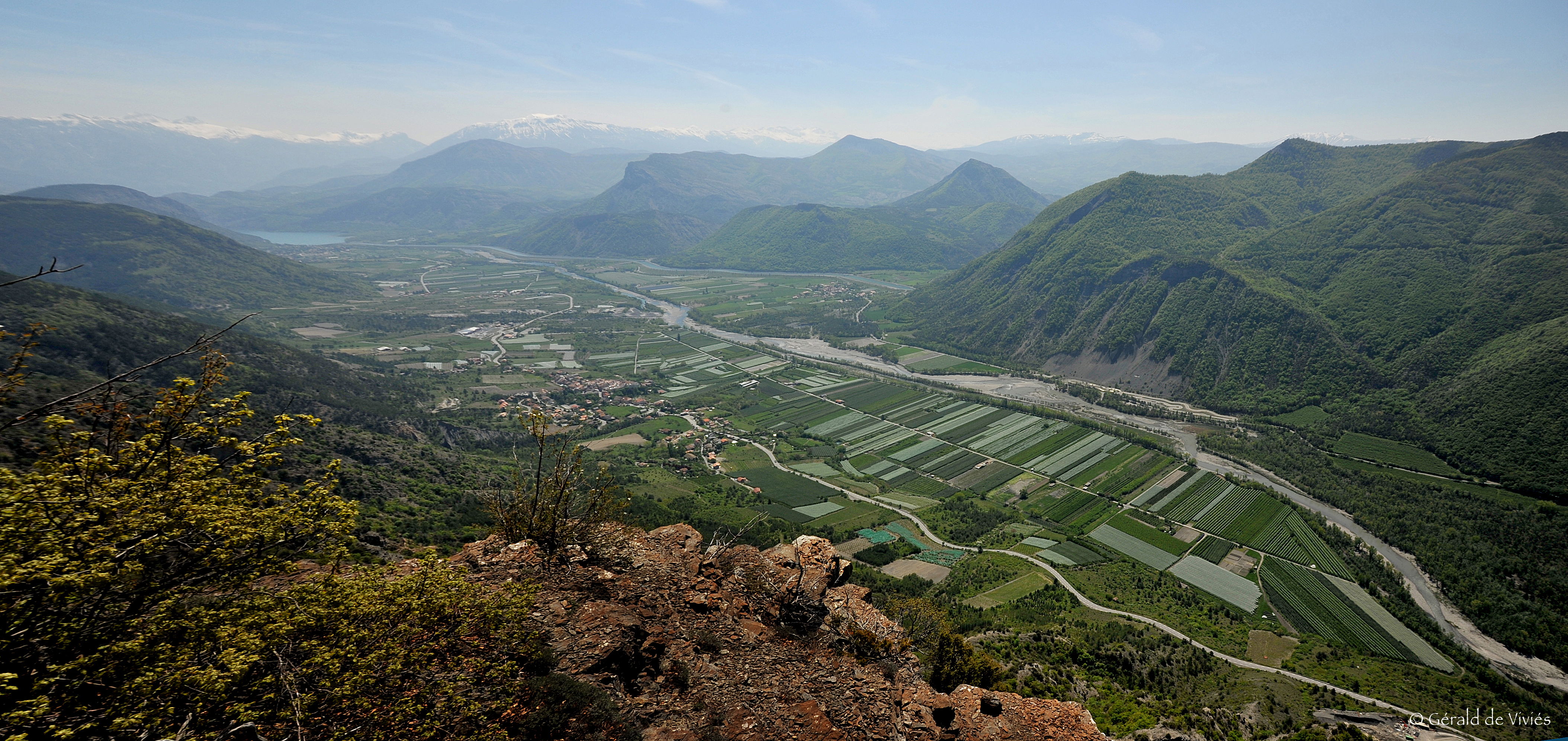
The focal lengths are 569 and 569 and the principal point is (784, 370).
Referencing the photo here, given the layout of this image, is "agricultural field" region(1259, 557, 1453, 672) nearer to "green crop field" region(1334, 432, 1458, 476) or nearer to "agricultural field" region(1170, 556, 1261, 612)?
"agricultural field" region(1170, 556, 1261, 612)

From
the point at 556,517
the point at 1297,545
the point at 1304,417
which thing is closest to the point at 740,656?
the point at 556,517

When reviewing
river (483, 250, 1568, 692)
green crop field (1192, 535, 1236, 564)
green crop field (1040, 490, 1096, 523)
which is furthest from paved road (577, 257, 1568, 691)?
green crop field (1040, 490, 1096, 523)

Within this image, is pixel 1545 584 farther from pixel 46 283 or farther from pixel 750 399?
pixel 46 283

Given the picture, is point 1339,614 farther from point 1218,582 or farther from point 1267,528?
point 1267,528

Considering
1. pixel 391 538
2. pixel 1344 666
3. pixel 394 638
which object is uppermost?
pixel 394 638

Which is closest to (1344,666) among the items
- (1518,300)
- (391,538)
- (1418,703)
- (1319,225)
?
(1418,703)

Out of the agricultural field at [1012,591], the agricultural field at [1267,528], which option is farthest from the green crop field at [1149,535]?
the agricultural field at [1012,591]
